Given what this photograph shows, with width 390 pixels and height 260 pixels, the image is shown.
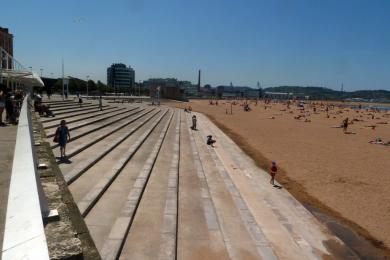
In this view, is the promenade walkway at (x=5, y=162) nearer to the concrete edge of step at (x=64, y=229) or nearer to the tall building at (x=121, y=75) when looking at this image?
the concrete edge of step at (x=64, y=229)

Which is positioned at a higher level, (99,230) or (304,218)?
(99,230)

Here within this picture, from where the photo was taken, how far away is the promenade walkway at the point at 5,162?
3700mm

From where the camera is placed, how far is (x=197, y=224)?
766 cm

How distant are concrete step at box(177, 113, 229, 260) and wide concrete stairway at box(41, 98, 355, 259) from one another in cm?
2

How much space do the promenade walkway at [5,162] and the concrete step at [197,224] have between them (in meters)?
3.02

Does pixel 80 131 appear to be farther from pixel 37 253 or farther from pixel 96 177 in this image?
pixel 37 253

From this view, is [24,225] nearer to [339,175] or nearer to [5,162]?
[5,162]

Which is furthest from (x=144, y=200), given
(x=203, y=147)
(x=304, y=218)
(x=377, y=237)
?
(x=203, y=147)

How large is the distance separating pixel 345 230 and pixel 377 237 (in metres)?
0.80

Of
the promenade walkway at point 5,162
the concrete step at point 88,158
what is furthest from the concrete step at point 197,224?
the promenade walkway at point 5,162

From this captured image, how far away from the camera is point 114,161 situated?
11.5m

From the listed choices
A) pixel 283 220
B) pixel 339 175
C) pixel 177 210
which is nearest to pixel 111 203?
pixel 177 210

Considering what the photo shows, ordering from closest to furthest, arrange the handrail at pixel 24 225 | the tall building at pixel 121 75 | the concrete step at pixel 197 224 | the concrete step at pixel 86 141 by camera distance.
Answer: the handrail at pixel 24 225
the concrete step at pixel 197 224
the concrete step at pixel 86 141
the tall building at pixel 121 75

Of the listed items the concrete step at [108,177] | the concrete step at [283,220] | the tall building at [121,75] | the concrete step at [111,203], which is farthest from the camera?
the tall building at [121,75]
